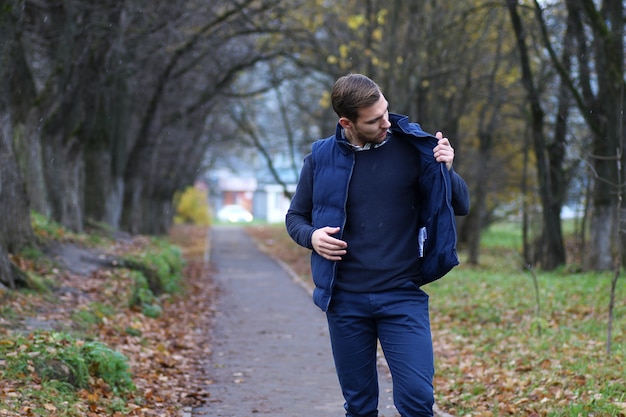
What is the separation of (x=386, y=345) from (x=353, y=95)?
1.22 m

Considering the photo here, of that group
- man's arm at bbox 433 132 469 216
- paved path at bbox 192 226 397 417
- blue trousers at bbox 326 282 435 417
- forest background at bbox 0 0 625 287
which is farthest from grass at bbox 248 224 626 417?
man's arm at bbox 433 132 469 216

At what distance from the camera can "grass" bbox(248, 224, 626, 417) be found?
7434mm

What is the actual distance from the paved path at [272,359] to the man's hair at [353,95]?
3.94 m

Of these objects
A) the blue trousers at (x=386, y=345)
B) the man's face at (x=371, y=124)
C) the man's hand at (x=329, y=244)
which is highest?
the man's face at (x=371, y=124)

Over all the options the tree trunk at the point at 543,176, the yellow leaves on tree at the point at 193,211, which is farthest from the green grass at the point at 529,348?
the yellow leaves on tree at the point at 193,211

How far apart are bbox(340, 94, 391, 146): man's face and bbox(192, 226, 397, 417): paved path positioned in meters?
3.78

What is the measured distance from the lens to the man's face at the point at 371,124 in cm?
439

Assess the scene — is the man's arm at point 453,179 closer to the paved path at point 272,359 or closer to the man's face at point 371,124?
the man's face at point 371,124

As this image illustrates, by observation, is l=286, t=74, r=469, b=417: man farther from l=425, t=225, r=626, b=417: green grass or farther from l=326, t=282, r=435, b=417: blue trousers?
l=425, t=225, r=626, b=417: green grass

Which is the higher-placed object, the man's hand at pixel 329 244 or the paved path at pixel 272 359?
the man's hand at pixel 329 244

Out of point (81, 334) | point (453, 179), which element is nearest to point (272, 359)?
point (81, 334)

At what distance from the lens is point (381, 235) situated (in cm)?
455

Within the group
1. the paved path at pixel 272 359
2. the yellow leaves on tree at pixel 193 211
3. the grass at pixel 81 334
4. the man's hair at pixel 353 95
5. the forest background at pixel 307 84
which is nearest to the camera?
the man's hair at pixel 353 95

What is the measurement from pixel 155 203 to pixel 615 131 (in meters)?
29.2
